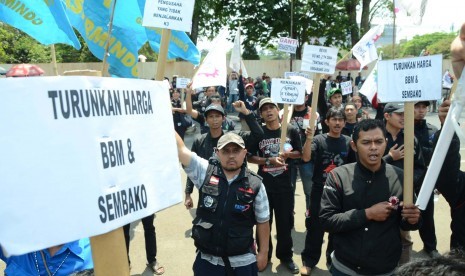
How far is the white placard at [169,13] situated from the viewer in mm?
2559

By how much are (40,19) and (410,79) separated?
125 inches

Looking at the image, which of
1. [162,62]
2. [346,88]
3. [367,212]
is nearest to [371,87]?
[346,88]

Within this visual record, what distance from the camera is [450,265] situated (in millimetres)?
1208

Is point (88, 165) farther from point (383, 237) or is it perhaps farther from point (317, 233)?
point (317, 233)

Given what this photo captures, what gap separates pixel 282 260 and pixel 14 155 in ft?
13.1

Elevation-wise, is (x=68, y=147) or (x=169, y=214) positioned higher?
(x=68, y=147)

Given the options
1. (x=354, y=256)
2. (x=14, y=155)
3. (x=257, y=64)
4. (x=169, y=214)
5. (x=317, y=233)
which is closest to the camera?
(x=14, y=155)

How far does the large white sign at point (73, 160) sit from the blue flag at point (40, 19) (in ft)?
8.83

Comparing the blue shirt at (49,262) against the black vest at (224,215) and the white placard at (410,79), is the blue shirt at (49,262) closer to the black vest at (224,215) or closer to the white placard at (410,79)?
the black vest at (224,215)

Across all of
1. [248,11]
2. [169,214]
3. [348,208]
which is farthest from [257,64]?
[348,208]

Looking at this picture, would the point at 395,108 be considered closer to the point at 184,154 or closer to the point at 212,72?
the point at 212,72

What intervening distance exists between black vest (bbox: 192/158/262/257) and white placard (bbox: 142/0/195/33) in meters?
1.08

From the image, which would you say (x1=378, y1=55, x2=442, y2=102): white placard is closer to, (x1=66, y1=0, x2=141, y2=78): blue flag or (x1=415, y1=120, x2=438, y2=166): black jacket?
(x1=66, y1=0, x2=141, y2=78): blue flag

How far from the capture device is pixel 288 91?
199 inches
